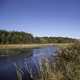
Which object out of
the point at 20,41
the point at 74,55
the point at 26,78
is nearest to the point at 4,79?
the point at 26,78

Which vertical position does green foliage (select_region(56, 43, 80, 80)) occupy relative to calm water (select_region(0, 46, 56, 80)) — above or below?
above

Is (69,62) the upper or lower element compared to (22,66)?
upper

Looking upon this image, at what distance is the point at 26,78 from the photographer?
8.46 metres

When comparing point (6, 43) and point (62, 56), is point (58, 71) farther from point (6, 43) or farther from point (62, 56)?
point (6, 43)

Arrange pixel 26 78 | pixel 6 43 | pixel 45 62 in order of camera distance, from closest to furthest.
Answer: pixel 45 62
pixel 26 78
pixel 6 43

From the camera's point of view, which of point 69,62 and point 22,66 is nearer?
point 69,62

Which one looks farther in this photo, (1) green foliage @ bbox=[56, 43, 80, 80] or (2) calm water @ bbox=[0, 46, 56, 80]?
(2) calm water @ bbox=[0, 46, 56, 80]

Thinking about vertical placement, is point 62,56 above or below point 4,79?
above

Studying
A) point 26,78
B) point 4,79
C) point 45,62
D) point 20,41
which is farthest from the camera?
point 20,41

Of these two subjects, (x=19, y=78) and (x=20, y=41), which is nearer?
(x=19, y=78)

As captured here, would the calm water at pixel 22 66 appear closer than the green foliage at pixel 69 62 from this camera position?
No

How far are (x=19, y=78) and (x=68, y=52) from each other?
295 cm

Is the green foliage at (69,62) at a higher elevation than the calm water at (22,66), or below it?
higher

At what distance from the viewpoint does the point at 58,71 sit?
6.89 meters
